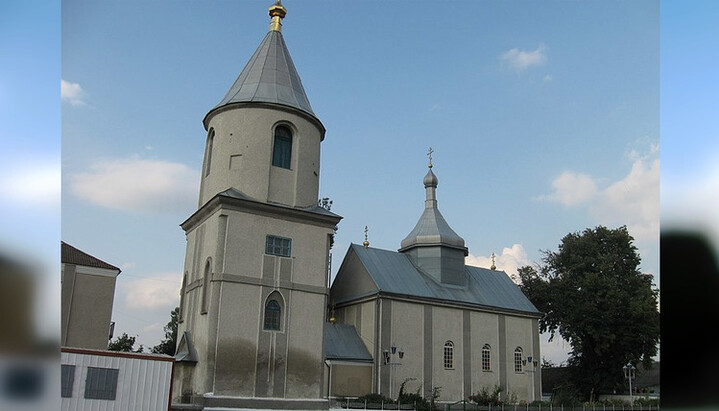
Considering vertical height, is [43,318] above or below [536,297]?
below

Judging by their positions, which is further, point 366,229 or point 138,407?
point 366,229

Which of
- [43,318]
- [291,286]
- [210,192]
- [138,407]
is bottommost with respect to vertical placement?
[138,407]

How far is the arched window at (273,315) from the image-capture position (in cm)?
2206

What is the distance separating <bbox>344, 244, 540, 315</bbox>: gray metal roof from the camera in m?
31.6

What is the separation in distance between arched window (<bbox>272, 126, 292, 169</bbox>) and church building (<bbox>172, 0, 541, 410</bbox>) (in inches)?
1.6

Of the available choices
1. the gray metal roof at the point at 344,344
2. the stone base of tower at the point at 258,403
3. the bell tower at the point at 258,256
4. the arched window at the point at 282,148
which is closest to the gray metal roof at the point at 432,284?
the gray metal roof at the point at 344,344

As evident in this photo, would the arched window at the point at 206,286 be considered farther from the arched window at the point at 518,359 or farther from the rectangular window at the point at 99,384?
the arched window at the point at 518,359

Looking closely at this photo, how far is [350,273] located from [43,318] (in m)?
30.8

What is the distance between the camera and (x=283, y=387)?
848 inches

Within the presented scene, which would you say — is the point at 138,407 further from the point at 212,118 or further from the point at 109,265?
the point at 109,265

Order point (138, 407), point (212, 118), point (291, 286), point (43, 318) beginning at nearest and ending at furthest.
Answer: point (43, 318)
point (138, 407)
point (291, 286)
point (212, 118)

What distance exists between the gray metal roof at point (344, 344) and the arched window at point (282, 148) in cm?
932

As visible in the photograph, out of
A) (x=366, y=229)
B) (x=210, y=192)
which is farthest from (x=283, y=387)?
(x=366, y=229)

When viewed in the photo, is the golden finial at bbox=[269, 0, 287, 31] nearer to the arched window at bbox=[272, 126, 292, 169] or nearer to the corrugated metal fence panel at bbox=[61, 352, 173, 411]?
the arched window at bbox=[272, 126, 292, 169]
